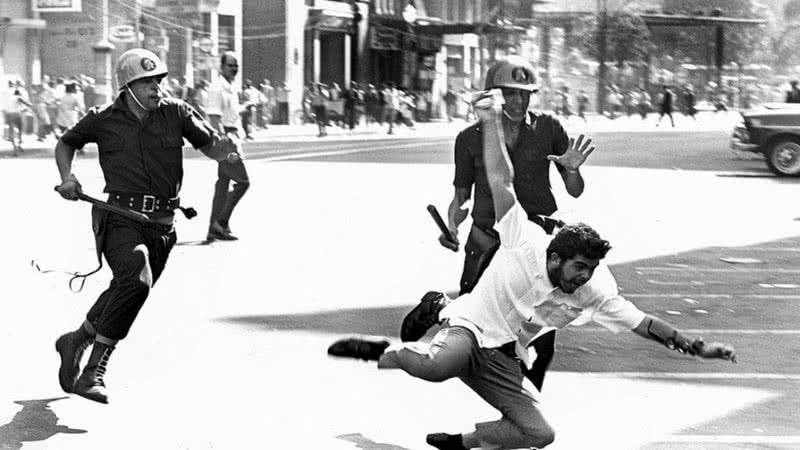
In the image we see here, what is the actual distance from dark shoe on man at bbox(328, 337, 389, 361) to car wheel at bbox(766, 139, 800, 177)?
22218 mm

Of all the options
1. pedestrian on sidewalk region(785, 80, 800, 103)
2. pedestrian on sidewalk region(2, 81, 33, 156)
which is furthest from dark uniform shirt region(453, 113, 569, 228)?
pedestrian on sidewalk region(785, 80, 800, 103)

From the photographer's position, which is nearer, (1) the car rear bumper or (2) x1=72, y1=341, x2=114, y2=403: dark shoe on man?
(2) x1=72, y1=341, x2=114, y2=403: dark shoe on man

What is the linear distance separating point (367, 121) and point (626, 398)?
47201mm

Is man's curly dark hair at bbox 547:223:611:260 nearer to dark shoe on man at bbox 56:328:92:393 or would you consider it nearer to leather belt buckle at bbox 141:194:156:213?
leather belt buckle at bbox 141:194:156:213

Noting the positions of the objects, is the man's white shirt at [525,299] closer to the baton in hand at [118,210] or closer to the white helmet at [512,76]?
the white helmet at [512,76]

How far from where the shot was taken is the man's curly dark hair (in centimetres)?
518

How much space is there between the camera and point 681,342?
5367 mm

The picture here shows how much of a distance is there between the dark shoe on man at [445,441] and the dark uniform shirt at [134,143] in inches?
80.4

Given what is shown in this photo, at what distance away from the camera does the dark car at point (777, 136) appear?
88.8 feet

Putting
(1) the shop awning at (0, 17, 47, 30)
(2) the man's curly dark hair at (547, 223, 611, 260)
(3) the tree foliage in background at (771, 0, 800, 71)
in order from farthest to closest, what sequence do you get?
(3) the tree foliage in background at (771, 0, 800, 71) < (1) the shop awning at (0, 17, 47, 30) < (2) the man's curly dark hair at (547, 223, 611, 260)

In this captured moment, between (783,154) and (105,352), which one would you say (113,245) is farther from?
(783,154)

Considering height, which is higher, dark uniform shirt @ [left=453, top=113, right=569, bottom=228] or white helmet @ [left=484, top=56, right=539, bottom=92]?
white helmet @ [left=484, top=56, right=539, bottom=92]

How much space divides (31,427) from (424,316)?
72.4 inches

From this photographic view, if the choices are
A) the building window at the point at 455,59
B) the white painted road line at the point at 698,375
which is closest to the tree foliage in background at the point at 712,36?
the building window at the point at 455,59
